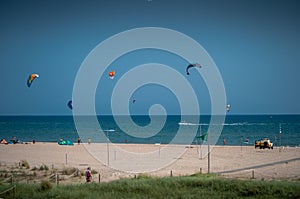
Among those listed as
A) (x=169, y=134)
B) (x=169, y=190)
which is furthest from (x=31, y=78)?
(x=169, y=134)

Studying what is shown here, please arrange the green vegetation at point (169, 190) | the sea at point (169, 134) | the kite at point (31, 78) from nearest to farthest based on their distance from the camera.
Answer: the green vegetation at point (169, 190), the kite at point (31, 78), the sea at point (169, 134)

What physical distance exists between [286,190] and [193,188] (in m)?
2.60

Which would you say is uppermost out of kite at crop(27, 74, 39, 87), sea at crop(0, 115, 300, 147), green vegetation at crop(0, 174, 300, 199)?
kite at crop(27, 74, 39, 87)

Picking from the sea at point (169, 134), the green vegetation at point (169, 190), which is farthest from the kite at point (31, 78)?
the green vegetation at point (169, 190)

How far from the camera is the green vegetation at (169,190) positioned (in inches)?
403

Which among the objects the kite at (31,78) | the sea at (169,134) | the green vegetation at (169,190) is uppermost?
the kite at (31,78)

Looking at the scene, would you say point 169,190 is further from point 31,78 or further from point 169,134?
point 169,134

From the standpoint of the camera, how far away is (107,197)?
10008mm

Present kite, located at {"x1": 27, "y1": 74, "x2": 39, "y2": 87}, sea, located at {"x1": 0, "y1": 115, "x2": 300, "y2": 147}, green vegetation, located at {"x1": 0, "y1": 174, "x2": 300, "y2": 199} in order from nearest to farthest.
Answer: green vegetation, located at {"x1": 0, "y1": 174, "x2": 300, "y2": 199} → kite, located at {"x1": 27, "y1": 74, "x2": 39, "y2": 87} → sea, located at {"x1": 0, "y1": 115, "x2": 300, "y2": 147}

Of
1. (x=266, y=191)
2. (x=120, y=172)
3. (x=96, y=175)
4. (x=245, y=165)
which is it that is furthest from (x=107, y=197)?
(x=245, y=165)

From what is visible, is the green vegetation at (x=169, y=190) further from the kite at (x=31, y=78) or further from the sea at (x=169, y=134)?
the kite at (x=31, y=78)

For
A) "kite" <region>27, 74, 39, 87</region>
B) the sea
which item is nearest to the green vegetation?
the sea

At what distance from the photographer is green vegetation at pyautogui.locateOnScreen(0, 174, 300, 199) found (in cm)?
1024

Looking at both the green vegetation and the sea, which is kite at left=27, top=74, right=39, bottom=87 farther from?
the green vegetation
